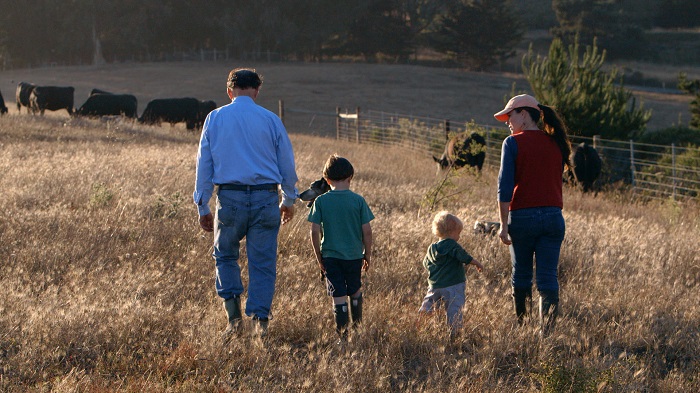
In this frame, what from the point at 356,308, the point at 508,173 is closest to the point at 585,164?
the point at 508,173

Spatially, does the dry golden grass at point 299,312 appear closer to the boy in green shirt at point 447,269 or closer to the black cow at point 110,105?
the boy in green shirt at point 447,269

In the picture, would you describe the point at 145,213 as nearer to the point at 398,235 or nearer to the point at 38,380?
the point at 398,235

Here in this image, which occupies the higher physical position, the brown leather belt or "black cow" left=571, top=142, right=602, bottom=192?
the brown leather belt

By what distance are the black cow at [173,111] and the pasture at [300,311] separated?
17.0m

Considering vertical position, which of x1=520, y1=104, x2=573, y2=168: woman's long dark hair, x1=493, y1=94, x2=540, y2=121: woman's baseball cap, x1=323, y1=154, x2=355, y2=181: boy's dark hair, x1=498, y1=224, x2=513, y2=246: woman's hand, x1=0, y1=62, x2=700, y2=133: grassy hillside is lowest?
x1=0, y1=62, x2=700, y2=133: grassy hillside

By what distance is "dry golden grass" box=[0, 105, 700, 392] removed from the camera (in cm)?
479

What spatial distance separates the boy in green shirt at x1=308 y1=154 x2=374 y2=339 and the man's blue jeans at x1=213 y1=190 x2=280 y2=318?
0.32 m

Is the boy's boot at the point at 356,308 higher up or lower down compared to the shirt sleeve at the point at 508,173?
lower down

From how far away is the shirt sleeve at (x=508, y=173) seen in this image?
582cm

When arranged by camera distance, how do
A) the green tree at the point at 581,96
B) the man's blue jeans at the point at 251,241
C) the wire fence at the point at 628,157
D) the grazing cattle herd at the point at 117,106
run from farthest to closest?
the grazing cattle herd at the point at 117,106
the green tree at the point at 581,96
the wire fence at the point at 628,157
the man's blue jeans at the point at 251,241

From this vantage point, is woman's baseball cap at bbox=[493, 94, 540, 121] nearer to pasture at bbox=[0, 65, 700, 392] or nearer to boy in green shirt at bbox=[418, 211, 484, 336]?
boy in green shirt at bbox=[418, 211, 484, 336]

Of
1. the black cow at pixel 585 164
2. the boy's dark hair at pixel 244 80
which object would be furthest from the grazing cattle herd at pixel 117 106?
the boy's dark hair at pixel 244 80

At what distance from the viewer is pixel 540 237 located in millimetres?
5926

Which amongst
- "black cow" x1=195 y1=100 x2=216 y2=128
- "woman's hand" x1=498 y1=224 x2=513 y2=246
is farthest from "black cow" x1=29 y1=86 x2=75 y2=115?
"woman's hand" x1=498 y1=224 x2=513 y2=246
